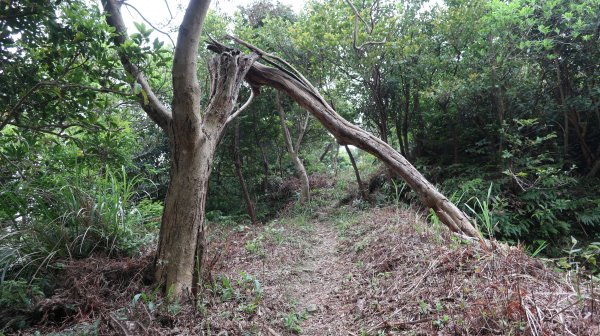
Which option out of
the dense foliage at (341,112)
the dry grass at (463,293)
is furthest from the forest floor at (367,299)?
the dense foliage at (341,112)

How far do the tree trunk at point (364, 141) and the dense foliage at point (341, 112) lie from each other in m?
0.36

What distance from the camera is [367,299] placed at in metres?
2.95

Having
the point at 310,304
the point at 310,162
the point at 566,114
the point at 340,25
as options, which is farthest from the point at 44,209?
the point at 310,162

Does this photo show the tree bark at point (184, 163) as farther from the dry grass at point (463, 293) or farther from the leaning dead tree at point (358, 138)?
the dry grass at point (463, 293)

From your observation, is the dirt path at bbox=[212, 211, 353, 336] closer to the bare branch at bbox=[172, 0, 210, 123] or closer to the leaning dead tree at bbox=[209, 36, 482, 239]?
the leaning dead tree at bbox=[209, 36, 482, 239]

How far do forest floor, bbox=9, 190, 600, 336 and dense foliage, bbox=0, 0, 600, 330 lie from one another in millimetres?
387

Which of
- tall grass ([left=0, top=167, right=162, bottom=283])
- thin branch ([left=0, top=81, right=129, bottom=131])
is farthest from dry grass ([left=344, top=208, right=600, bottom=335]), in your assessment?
thin branch ([left=0, top=81, right=129, bottom=131])

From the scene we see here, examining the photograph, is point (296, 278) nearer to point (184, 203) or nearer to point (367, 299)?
point (367, 299)

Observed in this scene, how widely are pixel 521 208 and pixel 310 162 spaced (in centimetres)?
960

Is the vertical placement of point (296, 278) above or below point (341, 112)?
below

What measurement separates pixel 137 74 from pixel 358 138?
2.43 meters

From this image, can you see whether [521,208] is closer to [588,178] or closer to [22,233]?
[588,178]

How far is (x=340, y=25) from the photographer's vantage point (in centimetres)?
745

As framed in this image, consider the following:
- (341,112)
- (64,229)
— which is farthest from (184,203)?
(341,112)
